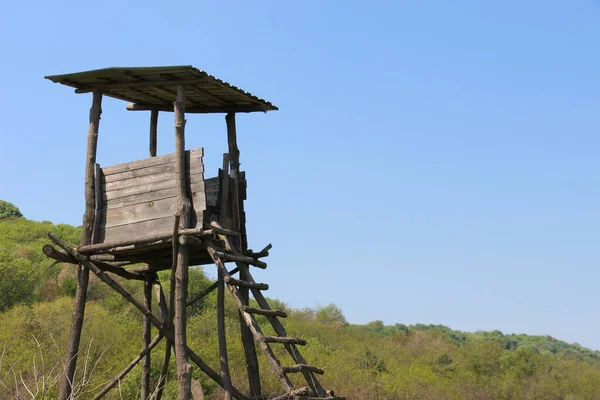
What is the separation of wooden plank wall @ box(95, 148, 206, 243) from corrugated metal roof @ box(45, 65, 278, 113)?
1.07 m

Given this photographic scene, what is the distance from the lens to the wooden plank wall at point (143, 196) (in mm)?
11266

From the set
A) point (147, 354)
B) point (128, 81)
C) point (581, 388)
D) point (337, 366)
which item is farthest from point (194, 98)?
point (581, 388)

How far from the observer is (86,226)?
38.8 feet

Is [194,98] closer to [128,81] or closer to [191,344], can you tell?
[128,81]

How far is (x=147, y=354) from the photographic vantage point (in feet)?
44.0

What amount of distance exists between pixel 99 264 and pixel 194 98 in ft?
9.71

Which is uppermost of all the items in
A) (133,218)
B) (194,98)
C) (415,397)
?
(194,98)

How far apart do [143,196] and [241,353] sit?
54.8 feet

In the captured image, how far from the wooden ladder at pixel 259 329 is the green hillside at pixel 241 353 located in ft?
28.6

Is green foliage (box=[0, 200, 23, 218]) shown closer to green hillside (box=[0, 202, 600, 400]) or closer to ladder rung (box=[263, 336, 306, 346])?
green hillside (box=[0, 202, 600, 400])

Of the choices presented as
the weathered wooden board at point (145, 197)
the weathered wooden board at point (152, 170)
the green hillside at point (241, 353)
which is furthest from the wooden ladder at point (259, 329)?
the green hillside at point (241, 353)

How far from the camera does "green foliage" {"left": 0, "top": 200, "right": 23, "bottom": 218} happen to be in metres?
70.4

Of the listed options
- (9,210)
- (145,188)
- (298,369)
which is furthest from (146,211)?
(9,210)

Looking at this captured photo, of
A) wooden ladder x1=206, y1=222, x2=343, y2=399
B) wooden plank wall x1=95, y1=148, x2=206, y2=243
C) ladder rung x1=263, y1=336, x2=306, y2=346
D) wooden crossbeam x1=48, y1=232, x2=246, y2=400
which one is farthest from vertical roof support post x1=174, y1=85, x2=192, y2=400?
ladder rung x1=263, y1=336, x2=306, y2=346
